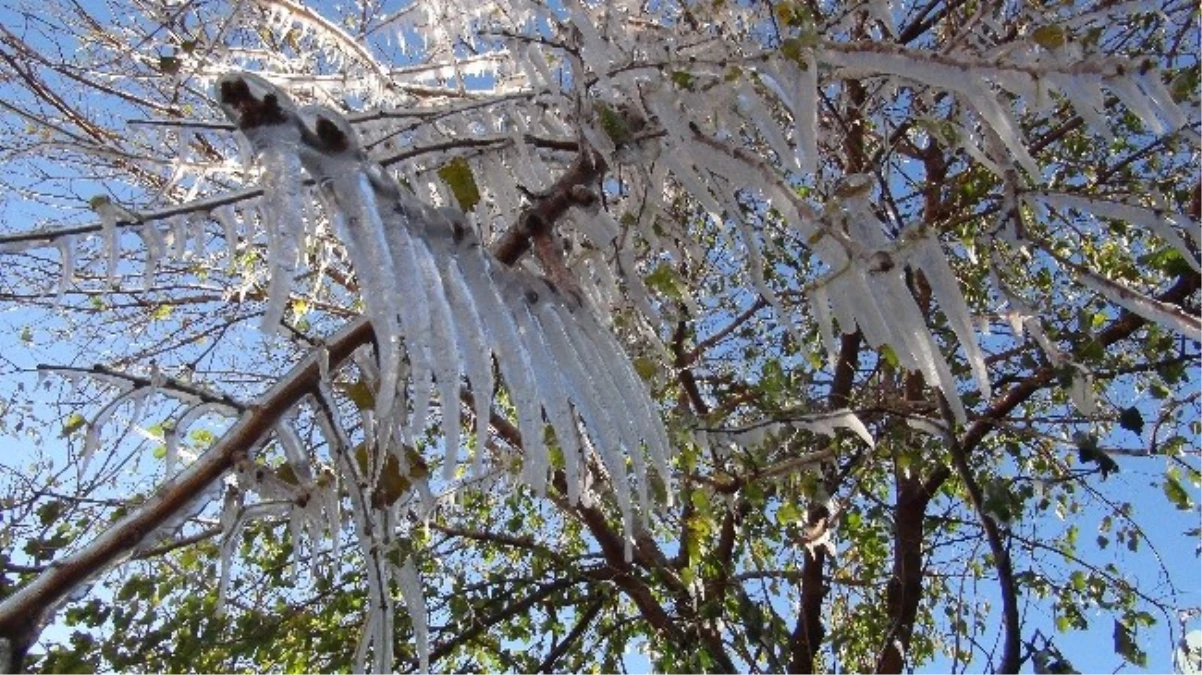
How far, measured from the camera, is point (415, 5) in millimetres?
3531

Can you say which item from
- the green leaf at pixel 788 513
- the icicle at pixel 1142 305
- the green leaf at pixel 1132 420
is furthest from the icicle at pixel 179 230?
the green leaf at pixel 1132 420

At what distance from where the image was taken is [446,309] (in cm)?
136

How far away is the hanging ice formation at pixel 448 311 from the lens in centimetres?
132

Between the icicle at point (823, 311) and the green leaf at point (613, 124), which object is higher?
the green leaf at point (613, 124)

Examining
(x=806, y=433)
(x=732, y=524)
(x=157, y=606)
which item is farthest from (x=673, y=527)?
(x=157, y=606)

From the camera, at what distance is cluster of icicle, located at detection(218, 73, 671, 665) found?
52.0 inches

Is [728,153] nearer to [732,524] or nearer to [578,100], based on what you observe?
[578,100]

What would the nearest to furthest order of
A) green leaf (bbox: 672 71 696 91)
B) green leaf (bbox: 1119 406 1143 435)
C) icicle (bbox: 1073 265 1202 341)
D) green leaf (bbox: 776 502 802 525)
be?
1. green leaf (bbox: 672 71 696 91)
2. icicle (bbox: 1073 265 1202 341)
3. green leaf (bbox: 1119 406 1143 435)
4. green leaf (bbox: 776 502 802 525)

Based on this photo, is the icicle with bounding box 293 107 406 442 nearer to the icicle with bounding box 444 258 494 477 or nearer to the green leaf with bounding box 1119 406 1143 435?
the icicle with bounding box 444 258 494 477

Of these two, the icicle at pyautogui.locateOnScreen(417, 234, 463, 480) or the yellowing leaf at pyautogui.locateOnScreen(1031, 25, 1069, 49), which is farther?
the yellowing leaf at pyautogui.locateOnScreen(1031, 25, 1069, 49)

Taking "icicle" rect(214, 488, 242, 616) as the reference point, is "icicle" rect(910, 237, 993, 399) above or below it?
below

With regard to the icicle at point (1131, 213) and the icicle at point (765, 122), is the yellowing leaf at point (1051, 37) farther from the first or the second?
the icicle at point (765, 122)

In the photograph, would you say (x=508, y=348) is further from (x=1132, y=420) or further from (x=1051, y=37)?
(x=1132, y=420)

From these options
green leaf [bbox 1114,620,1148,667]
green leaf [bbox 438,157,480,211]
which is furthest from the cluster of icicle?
green leaf [bbox 1114,620,1148,667]
